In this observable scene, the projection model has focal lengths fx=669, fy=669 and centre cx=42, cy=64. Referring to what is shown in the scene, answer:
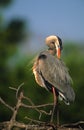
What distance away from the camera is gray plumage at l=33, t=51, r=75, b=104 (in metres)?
6.26

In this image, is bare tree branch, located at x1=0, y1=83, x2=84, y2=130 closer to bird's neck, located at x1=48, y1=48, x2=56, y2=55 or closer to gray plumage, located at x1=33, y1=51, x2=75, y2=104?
gray plumage, located at x1=33, y1=51, x2=75, y2=104

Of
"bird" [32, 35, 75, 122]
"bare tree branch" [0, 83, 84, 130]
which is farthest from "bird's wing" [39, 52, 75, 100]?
"bare tree branch" [0, 83, 84, 130]

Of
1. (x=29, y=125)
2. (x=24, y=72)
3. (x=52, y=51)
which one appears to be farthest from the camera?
(x=24, y=72)

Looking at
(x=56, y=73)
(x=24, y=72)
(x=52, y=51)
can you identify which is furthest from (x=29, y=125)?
(x=24, y=72)

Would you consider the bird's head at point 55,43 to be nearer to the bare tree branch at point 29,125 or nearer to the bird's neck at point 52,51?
the bird's neck at point 52,51

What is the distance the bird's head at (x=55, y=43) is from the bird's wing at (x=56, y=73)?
9 cm

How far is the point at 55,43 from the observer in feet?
21.1

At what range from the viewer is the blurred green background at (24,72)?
14.1 meters

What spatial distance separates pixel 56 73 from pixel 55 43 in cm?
29

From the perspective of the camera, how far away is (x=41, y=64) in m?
6.50

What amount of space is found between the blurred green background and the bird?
4.03m

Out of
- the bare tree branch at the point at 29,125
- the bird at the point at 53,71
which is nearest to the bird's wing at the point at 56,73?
the bird at the point at 53,71

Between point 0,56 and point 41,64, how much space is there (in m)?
12.5

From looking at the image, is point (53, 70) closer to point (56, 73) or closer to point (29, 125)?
point (56, 73)
